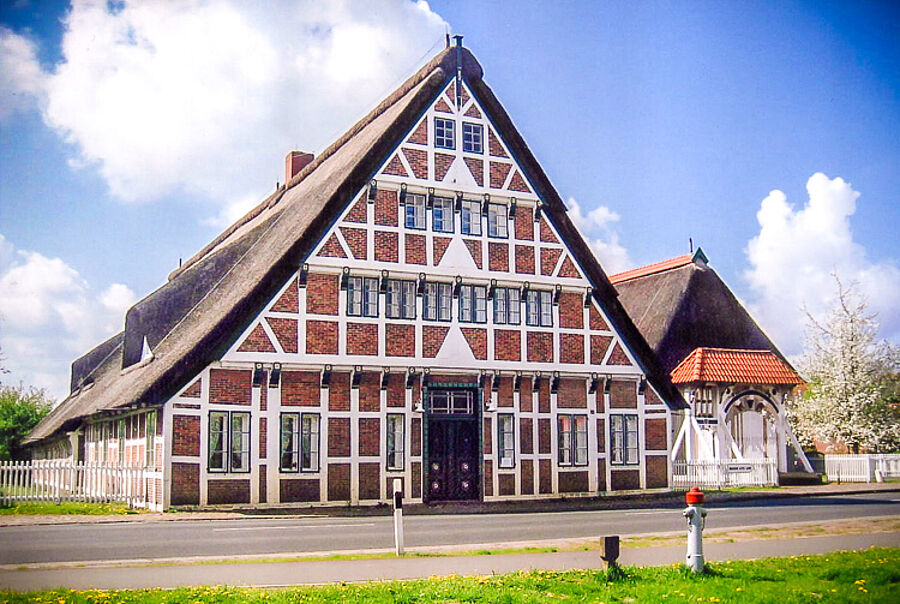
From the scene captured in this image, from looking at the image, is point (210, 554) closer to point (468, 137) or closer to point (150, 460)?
point (150, 460)

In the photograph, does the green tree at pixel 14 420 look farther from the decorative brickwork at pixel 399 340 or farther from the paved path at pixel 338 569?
the paved path at pixel 338 569

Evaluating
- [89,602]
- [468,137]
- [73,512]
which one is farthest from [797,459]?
[89,602]

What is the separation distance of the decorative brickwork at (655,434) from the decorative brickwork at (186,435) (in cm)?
1416

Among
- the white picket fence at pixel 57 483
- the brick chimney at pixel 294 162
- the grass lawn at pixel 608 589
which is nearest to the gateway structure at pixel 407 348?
the white picket fence at pixel 57 483

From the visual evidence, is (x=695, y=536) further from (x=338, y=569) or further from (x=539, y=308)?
(x=539, y=308)

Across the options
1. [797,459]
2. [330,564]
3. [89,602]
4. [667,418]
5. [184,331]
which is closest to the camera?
[89,602]

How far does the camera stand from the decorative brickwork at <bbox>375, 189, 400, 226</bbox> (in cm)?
2823

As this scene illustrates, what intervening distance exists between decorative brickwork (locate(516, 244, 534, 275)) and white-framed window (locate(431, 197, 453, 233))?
2.32m

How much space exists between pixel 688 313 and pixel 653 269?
5.09 meters

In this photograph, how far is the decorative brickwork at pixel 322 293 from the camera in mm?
27016

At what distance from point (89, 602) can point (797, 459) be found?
3769 centimetres

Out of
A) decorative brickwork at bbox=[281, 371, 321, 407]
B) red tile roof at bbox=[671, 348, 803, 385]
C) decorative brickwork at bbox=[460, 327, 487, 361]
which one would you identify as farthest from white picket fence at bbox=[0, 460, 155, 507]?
red tile roof at bbox=[671, 348, 803, 385]

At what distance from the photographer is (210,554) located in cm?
1484

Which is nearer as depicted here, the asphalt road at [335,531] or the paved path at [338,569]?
the paved path at [338,569]
